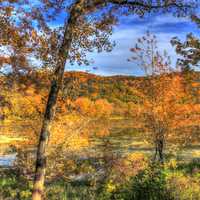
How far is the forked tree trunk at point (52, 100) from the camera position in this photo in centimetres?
1361

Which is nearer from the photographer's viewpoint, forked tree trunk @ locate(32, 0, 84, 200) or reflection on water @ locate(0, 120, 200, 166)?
forked tree trunk @ locate(32, 0, 84, 200)

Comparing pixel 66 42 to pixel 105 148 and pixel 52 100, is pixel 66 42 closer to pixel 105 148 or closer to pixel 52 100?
pixel 52 100

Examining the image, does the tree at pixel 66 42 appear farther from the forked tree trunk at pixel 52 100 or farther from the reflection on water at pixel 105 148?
the reflection on water at pixel 105 148

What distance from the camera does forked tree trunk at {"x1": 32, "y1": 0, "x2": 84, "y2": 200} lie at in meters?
13.6

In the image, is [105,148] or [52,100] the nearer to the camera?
[52,100]

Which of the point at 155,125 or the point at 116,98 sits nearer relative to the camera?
the point at 155,125

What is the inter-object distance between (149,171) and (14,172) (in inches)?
526

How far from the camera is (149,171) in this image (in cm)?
1645

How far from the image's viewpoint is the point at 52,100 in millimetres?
14008

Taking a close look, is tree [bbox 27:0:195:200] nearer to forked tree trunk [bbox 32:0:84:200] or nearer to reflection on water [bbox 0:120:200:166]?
forked tree trunk [bbox 32:0:84:200]

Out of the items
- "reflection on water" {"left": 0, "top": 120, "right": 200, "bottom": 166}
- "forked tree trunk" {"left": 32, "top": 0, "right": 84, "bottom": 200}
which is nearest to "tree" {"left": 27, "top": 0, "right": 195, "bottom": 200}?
"forked tree trunk" {"left": 32, "top": 0, "right": 84, "bottom": 200}

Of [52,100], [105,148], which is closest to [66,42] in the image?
[52,100]

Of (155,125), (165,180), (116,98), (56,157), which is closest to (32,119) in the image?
(56,157)

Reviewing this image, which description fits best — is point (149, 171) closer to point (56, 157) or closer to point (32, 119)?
point (56, 157)
